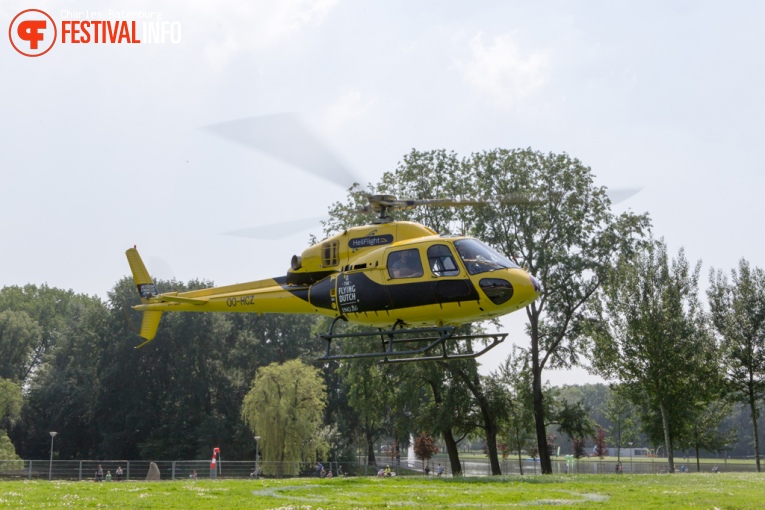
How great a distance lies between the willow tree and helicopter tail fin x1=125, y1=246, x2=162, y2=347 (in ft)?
93.6

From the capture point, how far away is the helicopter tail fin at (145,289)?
24906 millimetres

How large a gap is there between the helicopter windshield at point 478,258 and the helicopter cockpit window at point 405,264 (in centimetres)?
103

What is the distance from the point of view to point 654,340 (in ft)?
124

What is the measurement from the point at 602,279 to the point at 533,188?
636cm

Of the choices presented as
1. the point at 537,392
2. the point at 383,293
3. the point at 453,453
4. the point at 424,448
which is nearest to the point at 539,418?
the point at 537,392

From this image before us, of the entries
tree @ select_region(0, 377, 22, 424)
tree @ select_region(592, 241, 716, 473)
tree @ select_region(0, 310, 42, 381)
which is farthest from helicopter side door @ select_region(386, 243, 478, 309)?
tree @ select_region(0, 310, 42, 381)

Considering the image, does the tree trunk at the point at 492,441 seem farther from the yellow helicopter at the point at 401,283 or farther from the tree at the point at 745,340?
the yellow helicopter at the point at 401,283

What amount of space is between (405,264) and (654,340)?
24.3m

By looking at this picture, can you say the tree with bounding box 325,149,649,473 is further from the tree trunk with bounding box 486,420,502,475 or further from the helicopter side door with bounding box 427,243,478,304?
the helicopter side door with bounding box 427,243,478,304

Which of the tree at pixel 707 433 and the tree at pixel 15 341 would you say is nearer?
the tree at pixel 707 433

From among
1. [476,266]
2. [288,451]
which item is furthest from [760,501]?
[288,451]

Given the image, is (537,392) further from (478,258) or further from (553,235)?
(478,258)

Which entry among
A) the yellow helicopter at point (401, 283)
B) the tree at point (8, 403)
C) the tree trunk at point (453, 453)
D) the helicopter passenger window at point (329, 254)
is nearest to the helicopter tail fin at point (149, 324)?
the yellow helicopter at point (401, 283)

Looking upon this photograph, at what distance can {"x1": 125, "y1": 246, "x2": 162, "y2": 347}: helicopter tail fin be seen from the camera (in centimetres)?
2491
